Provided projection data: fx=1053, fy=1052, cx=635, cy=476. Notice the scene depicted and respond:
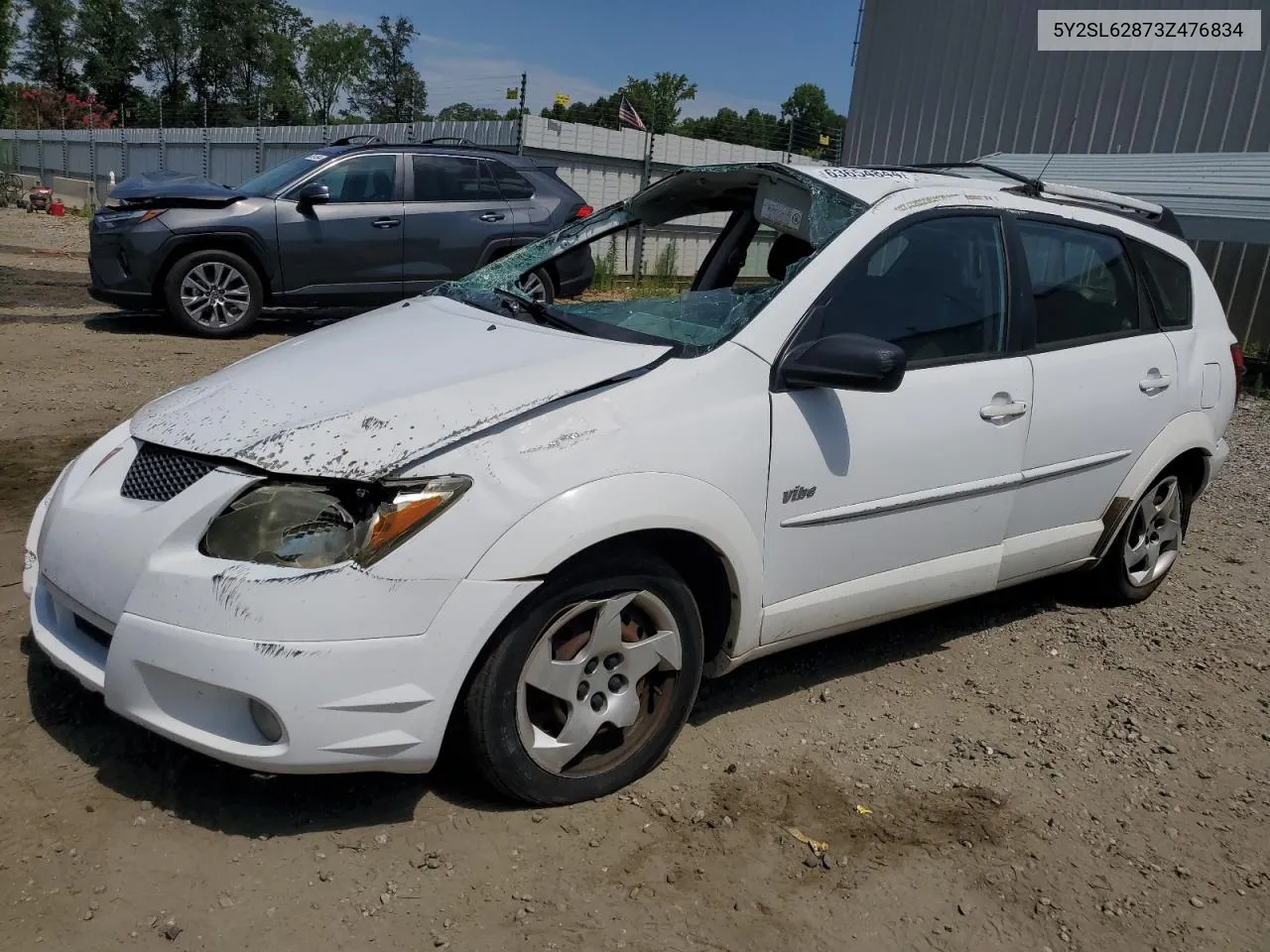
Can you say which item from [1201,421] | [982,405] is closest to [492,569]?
[982,405]

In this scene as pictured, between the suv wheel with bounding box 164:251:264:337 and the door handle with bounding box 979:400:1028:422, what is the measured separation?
7699 millimetres

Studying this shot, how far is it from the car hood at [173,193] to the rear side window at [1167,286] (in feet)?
25.3

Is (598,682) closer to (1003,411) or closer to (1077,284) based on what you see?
(1003,411)

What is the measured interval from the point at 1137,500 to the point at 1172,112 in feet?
31.8

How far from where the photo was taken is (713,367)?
2.97m

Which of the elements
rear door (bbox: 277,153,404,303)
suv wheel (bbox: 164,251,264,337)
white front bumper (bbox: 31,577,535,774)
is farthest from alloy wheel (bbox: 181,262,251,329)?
white front bumper (bbox: 31,577,535,774)

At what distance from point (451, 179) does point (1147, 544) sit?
25.0 ft

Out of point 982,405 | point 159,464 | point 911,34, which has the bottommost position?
point 159,464

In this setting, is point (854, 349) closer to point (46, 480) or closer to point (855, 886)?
point (855, 886)

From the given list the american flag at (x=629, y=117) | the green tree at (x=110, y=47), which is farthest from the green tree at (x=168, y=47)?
the american flag at (x=629, y=117)

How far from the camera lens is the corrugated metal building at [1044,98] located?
36.5 ft

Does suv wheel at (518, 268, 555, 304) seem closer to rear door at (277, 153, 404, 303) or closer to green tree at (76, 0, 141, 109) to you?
rear door at (277, 153, 404, 303)

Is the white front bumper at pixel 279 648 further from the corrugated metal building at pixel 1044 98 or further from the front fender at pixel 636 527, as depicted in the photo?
the corrugated metal building at pixel 1044 98

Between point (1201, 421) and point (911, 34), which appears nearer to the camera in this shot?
point (1201, 421)
